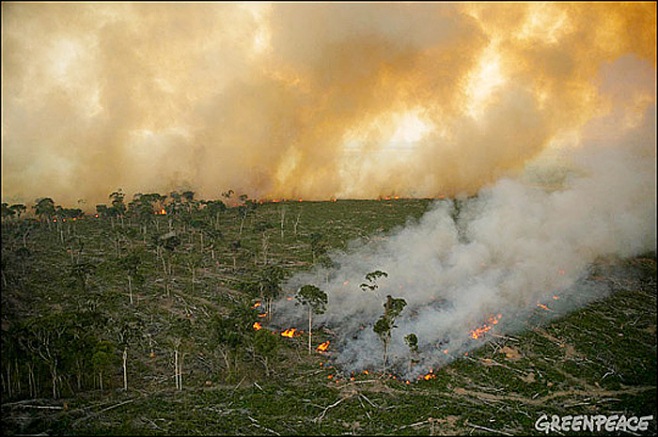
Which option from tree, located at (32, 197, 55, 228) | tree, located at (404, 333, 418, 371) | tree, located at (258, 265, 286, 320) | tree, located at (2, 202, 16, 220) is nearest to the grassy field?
tree, located at (258, 265, 286, 320)

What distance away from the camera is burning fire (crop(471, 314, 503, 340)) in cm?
3853

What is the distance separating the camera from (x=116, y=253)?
198 ft

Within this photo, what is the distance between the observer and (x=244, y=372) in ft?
112

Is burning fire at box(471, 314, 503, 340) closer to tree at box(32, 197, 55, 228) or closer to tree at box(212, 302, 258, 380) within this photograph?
tree at box(212, 302, 258, 380)

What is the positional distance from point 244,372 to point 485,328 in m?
20.0

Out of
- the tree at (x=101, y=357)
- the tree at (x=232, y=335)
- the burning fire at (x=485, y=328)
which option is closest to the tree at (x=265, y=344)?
the tree at (x=232, y=335)

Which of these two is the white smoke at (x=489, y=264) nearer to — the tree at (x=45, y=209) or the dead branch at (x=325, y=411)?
the dead branch at (x=325, y=411)

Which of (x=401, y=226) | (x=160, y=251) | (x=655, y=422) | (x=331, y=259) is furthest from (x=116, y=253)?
(x=655, y=422)

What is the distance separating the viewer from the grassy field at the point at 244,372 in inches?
1101

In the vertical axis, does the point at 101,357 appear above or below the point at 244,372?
above

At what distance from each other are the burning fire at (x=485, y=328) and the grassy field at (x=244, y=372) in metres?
1.50

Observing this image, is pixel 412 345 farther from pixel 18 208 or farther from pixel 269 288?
pixel 18 208

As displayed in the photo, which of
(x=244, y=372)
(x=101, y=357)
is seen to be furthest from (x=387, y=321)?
(x=101, y=357)

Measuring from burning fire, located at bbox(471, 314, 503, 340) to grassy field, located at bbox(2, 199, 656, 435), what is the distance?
1.50m
